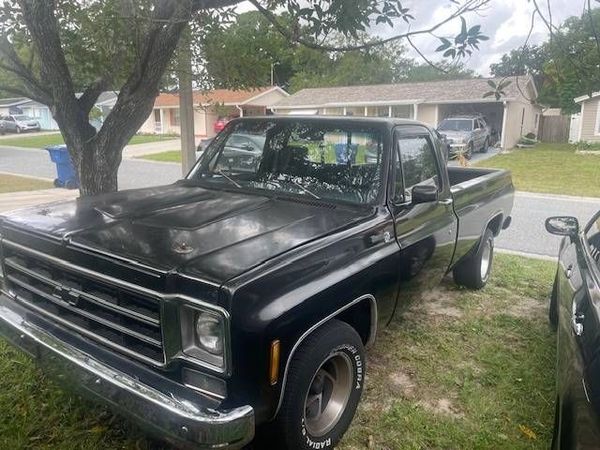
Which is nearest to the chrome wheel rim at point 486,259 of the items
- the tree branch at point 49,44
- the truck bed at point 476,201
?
the truck bed at point 476,201

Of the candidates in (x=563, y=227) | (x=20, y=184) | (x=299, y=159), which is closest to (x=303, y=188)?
(x=299, y=159)

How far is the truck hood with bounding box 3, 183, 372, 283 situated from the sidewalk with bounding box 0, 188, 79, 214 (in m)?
8.17

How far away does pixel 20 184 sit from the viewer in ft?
45.8

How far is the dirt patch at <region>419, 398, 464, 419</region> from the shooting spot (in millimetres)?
3410

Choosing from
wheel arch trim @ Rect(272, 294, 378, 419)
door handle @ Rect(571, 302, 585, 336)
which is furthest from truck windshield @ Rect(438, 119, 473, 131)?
door handle @ Rect(571, 302, 585, 336)

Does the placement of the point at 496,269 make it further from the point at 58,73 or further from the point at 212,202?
the point at 58,73

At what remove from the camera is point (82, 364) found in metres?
2.54

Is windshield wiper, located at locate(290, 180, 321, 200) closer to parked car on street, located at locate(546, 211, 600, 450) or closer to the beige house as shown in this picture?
parked car on street, located at locate(546, 211, 600, 450)

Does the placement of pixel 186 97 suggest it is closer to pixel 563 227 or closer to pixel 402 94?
pixel 563 227

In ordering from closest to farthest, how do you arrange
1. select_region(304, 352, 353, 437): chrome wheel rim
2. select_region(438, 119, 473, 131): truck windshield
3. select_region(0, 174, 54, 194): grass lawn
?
select_region(304, 352, 353, 437): chrome wheel rim < select_region(0, 174, 54, 194): grass lawn < select_region(438, 119, 473, 131): truck windshield

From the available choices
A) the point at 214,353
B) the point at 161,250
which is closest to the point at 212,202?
the point at 161,250

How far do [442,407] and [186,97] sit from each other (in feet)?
15.6

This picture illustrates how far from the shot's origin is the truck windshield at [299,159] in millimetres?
3625

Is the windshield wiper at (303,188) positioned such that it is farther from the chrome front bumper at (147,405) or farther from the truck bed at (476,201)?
the chrome front bumper at (147,405)
